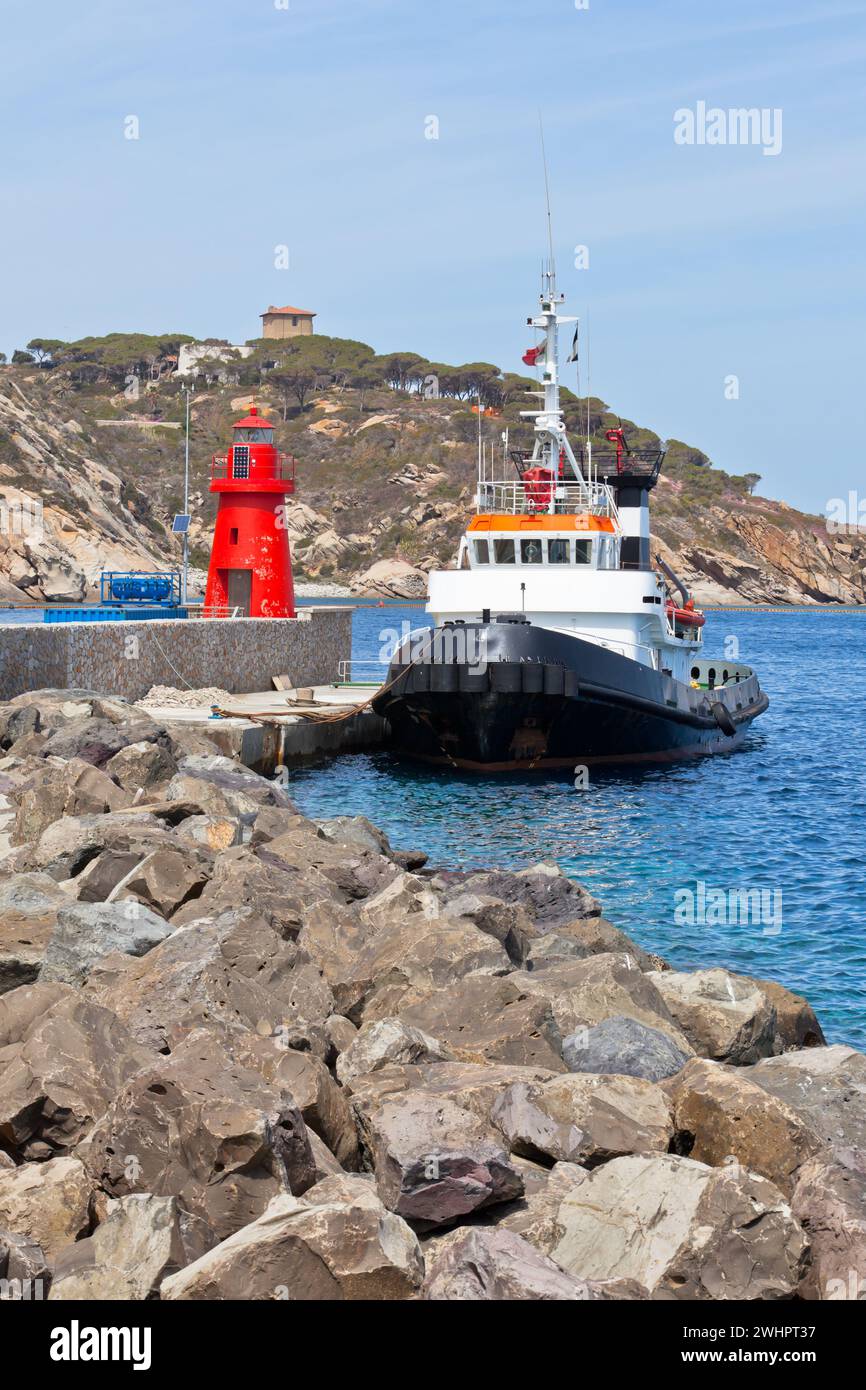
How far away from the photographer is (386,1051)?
20.1 ft

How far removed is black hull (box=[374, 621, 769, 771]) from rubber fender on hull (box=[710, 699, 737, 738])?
101 inches

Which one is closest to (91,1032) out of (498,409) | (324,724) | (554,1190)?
(554,1190)

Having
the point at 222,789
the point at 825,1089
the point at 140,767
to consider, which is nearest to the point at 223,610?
the point at 140,767

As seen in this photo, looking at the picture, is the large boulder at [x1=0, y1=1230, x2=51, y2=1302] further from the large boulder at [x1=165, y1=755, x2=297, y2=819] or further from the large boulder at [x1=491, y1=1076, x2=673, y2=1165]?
the large boulder at [x1=165, y1=755, x2=297, y2=819]

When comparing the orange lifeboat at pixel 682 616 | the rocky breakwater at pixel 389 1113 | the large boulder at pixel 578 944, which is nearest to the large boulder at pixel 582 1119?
the rocky breakwater at pixel 389 1113

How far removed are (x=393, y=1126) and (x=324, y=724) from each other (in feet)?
55.1

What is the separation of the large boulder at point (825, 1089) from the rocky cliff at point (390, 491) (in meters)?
79.9

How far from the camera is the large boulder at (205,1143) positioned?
480cm

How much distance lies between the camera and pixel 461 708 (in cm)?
2028

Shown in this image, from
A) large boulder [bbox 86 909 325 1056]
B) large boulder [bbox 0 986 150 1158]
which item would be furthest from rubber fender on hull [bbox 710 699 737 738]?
large boulder [bbox 0 986 150 1158]

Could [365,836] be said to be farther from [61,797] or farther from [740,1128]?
[740,1128]

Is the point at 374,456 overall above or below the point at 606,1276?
above

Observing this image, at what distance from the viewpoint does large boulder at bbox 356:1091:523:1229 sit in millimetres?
4867

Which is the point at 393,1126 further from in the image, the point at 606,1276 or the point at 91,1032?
the point at 91,1032
